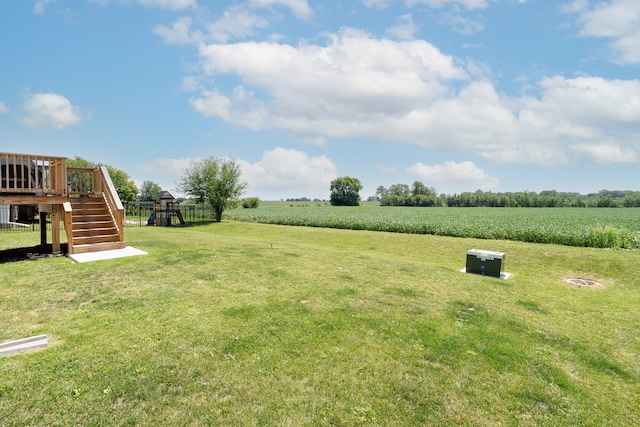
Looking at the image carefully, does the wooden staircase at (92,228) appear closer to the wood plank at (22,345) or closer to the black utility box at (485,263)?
the wood plank at (22,345)

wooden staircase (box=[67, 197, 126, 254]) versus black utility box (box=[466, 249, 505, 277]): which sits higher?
wooden staircase (box=[67, 197, 126, 254])

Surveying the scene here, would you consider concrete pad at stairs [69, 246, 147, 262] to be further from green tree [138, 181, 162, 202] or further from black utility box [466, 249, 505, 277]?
green tree [138, 181, 162, 202]

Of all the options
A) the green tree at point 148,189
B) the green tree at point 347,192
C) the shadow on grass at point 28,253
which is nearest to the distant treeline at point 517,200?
the green tree at point 347,192

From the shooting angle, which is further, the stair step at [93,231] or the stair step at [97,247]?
the stair step at [93,231]

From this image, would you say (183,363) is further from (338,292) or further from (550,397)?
(550,397)

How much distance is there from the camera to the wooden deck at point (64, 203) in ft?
28.9

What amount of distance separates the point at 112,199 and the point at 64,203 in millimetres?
1412

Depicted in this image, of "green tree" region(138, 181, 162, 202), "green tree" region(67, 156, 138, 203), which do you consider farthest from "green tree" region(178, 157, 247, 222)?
"green tree" region(138, 181, 162, 202)

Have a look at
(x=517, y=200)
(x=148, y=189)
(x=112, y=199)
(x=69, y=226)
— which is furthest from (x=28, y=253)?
(x=517, y=200)

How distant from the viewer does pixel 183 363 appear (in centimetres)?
372

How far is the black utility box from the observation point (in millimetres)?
Answer: 9750

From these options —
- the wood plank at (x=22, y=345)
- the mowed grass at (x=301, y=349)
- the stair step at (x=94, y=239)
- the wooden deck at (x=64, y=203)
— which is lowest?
the mowed grass at (x=301, y=349)

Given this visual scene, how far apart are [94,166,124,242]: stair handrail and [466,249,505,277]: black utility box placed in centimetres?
1153

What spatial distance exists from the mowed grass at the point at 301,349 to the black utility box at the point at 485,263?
1.46 meters
